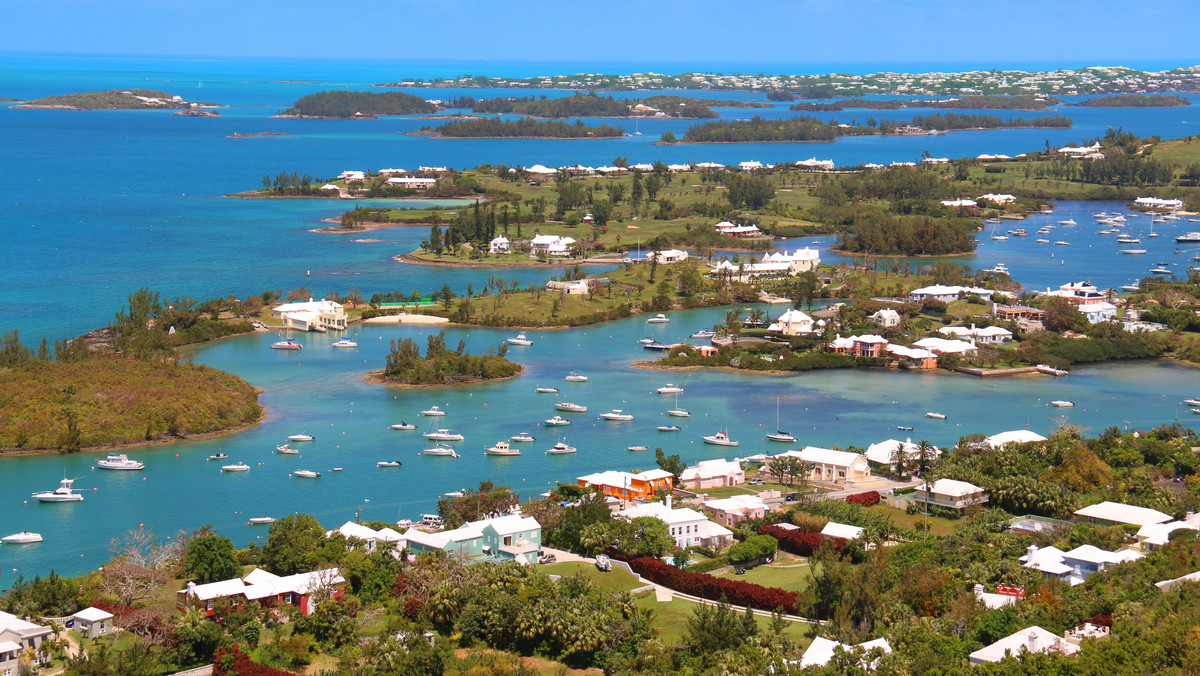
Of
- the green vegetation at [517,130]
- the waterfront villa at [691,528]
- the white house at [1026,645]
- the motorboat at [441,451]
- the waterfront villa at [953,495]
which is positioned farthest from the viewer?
the green vegetation at [517,130]

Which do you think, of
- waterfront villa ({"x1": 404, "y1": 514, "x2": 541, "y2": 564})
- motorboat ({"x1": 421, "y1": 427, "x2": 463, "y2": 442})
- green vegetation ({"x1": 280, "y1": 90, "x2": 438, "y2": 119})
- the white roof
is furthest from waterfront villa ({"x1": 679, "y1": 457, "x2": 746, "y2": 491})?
green vegetation ({"x1": 280, "y1": 90, "x2": 438, "y2": 119})

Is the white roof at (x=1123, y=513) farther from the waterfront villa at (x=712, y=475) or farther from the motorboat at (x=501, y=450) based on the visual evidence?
the motorboat at (x=501, y=450)

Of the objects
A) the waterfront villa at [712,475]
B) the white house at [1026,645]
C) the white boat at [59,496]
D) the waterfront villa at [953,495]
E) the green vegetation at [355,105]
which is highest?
the green vegetation at [355,105]

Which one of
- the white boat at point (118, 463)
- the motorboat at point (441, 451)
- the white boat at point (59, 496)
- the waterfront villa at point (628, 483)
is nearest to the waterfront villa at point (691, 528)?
the waterfront villa at point (628, 483)

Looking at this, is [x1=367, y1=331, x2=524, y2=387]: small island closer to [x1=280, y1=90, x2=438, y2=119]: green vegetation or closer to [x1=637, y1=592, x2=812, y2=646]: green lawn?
[x1=637, y1=592, x2=812, y2=646]: green lawn

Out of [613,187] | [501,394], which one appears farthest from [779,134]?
[501,394]

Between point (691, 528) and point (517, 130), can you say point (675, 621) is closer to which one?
point (691, 528)
